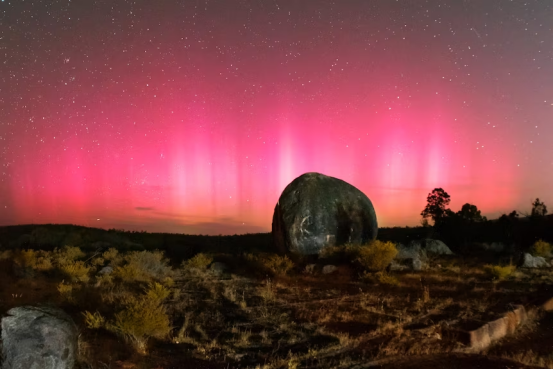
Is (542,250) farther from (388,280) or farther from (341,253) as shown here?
(341,253)

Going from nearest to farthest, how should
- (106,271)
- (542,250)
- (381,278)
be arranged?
1. (381,278)
2. (542,250)
3. (106,271)

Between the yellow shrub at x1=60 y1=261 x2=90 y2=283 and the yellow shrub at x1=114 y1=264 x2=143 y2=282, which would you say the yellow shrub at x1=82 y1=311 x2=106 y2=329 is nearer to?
the yellow shrub at x1=114 y1=264 x2=143 y2=282

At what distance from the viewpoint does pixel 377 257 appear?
589 inches

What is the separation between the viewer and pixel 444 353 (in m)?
7.12

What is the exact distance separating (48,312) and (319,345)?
4775 millimetres

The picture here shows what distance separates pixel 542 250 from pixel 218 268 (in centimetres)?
1265

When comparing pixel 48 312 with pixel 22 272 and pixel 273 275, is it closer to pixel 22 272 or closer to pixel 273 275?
pixel 273 275

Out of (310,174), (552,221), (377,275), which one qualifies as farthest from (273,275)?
(552,221)

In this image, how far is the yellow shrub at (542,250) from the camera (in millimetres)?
15438

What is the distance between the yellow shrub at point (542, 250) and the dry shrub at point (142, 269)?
14.0 metres

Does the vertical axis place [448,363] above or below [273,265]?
below

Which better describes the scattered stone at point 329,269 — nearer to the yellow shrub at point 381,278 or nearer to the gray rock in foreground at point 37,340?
the yellow shrub at point 381,278

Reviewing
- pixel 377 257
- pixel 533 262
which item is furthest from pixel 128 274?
pixel 533 262

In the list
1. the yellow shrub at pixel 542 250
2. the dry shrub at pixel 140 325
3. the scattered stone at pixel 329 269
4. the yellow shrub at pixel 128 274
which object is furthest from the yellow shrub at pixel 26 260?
the yellow shrub at pixel 542 250
